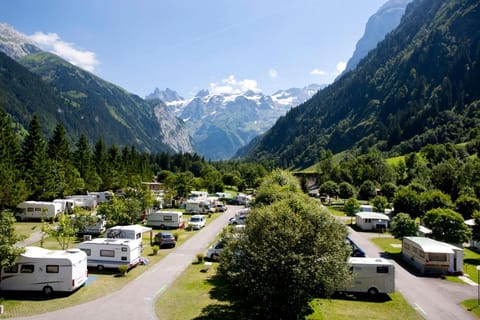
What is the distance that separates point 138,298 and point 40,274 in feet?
19.7

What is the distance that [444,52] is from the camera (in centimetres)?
19300

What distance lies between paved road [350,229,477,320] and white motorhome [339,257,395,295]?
69.7 inches

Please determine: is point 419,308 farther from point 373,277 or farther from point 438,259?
point 438,259

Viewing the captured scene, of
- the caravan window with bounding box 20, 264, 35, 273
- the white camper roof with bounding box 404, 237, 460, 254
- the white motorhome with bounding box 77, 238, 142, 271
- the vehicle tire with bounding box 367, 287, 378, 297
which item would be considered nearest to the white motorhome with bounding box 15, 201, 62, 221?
the white motorhome with bounding box 77, 238, 142, 271

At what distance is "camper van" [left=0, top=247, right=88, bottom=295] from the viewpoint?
21578 mm

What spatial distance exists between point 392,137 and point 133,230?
500 ft

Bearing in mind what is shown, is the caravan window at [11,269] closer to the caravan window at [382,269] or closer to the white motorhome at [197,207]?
the caravan window at [382,269]

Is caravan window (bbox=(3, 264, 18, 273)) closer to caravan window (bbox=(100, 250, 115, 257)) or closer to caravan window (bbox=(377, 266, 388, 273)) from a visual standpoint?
caravan window (bbox=(100, 250, 115, 257))

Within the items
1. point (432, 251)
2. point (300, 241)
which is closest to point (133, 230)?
point (300, 241)

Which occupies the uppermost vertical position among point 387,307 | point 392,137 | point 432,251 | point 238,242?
point 392,137

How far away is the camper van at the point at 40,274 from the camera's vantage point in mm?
21578

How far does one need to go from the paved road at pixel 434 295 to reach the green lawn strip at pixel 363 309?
854mm

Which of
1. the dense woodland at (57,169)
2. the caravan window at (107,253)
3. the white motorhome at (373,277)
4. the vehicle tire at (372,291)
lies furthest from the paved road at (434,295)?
the dense woodland at (57,169)

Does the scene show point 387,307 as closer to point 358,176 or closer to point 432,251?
point 432,251
